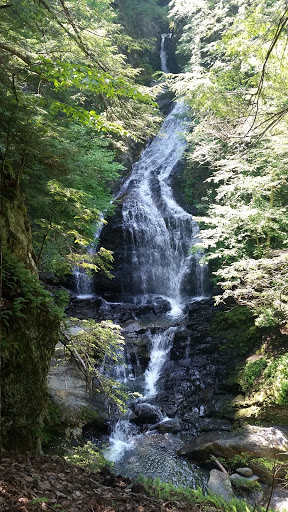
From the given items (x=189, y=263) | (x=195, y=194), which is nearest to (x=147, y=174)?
(x=195, y=194)

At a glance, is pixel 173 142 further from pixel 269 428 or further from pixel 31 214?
pixel 269 428

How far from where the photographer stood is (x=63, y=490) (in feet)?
9.86

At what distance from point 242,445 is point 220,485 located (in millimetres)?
1293

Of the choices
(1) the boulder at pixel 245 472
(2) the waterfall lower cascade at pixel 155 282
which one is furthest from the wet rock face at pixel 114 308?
Answer: (1) the boulder at pixel 245 472

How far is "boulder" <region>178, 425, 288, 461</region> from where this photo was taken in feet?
21.7

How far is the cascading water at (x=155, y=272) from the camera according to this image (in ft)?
23.5

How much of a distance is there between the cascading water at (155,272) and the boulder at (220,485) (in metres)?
0.65

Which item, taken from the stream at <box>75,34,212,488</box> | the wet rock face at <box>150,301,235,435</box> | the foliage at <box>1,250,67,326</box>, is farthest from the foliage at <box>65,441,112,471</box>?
the wet rock face at <box>150,301,235,435</box>

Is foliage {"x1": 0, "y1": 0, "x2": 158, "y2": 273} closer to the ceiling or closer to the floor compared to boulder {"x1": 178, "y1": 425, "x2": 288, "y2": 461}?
closer to the ceiling

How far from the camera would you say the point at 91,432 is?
24.8 ft

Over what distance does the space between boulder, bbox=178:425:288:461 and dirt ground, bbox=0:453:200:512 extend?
374 centimetres

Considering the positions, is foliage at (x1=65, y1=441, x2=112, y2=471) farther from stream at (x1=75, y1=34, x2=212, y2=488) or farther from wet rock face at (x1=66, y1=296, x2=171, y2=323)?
wet rock face at (x1=66, y1=296, x2=171, y2=323)

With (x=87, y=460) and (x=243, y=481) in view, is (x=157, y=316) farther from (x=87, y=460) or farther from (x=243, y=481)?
(x=87, y=460)

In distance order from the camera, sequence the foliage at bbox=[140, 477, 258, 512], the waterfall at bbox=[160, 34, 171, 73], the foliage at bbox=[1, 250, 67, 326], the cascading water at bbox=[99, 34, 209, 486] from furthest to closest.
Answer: the waterfall at bbox=[160, 34, 171, 73] < the cascading water at bbox=[99, 34, 209, 486] < the foliage at bbox=[140, 477, 258, 512] < the foliage at bbox=[1, 250, 67, 326]
